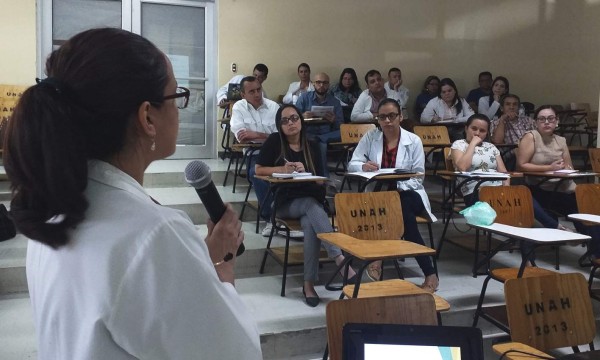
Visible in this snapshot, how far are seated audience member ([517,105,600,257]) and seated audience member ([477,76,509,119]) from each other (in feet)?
7.14

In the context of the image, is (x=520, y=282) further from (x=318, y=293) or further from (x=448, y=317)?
(x=318, y=293)

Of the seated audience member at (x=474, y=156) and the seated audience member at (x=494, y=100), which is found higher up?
the seated audience member at (x=494, y=100)

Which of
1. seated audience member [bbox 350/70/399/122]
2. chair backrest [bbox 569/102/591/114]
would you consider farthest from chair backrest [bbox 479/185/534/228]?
chair backrest [bbox 569/102/591/114]

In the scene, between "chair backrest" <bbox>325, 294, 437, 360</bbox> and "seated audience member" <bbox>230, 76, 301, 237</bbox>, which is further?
"seated audience member" <bbox>230, 76, 301, 237</bbox>

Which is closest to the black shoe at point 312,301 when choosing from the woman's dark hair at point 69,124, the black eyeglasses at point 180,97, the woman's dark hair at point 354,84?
the black eyeglasses at point 180,97

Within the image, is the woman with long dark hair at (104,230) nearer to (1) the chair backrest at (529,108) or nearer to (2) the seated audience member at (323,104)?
(2) the seated audience member at (323,104)

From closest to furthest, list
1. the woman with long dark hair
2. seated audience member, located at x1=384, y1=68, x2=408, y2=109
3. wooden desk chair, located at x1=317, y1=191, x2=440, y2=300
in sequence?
1. the woman with long dark hair
2. wooden desk chair, located at x1=317, y1=191, x2=440, y2=300
3. seated audience member, located at x1=384, y1=68, x2=408, y2=109

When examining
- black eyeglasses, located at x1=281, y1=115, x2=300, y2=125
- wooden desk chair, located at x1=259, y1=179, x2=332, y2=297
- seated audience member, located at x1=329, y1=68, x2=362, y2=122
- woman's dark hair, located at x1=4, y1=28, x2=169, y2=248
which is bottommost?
wooden desk chair, located at x1=259, y1=179, x2=332, y2=297

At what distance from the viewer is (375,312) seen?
1.81 metres

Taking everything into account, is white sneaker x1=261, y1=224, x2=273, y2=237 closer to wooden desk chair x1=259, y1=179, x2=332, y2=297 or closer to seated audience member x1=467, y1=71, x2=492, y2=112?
wooden desk chair x1=259, y1=179, x2=332, y2=297

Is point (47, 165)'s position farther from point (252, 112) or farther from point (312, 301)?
point (252, 112)

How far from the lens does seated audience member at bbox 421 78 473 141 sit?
21.2ft

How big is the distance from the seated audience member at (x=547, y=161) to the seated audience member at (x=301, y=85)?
2690 millimetres

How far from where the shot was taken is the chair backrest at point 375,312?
175cm
